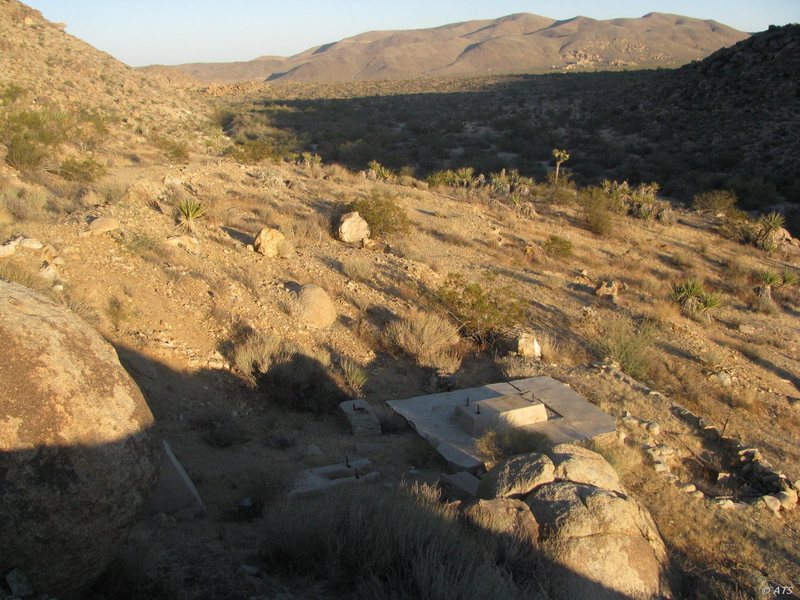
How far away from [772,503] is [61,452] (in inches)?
255

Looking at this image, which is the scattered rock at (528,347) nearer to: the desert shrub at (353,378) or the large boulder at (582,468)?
the desert shrub at (353,378)

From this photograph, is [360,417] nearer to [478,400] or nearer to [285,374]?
[285,374]

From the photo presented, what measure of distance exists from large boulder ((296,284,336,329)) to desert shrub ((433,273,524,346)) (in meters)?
1.86

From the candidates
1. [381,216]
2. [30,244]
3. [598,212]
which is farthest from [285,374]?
[598,212]

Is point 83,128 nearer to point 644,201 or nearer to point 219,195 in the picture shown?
point 219,195

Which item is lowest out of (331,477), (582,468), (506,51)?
(331,477)

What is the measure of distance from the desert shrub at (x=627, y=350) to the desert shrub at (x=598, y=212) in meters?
7.73

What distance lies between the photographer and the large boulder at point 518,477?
14.6 feet

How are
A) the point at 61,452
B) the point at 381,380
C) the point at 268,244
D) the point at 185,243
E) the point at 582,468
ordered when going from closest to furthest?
the point at 61,452, the point at 582,468, the point at 381,380, the point at 185,243, the point at 268,244

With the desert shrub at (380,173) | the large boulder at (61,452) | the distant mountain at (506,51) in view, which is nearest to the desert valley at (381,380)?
Result: the large boulder at (61,452)

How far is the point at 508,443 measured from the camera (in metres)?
5.89

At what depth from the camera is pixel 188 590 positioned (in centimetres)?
324

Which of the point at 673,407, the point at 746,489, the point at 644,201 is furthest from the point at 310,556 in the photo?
the point at 644,201

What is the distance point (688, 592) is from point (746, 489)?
2.84 meters
